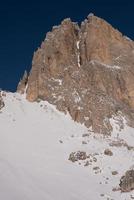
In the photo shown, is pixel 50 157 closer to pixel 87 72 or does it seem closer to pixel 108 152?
pixel 108 152

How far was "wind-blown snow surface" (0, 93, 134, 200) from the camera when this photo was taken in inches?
1285

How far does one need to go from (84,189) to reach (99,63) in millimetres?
24406

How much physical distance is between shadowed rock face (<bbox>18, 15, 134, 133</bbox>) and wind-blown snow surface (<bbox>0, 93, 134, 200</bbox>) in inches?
64.8

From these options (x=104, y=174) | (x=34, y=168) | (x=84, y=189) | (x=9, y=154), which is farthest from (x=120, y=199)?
(x=9, y=154)

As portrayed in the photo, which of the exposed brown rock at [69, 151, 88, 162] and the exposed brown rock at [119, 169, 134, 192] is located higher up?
the exposed brown rock at [69, 151, 88, 162]

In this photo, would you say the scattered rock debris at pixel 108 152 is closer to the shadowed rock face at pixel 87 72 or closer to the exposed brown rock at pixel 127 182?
the shadowed rock face at pixel 87 72

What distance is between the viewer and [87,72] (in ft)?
178

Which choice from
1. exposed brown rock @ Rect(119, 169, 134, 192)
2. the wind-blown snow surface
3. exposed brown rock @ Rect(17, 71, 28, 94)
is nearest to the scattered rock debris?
the wind-blown snow surface

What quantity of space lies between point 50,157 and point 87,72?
17.0 meters

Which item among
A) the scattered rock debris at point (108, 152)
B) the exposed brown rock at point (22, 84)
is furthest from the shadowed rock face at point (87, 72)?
the scattered rock debris at point (108, 152)

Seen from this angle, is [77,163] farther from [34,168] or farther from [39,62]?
[39,62]

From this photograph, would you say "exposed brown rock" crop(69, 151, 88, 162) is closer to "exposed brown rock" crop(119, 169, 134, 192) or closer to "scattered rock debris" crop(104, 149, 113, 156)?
"scattered rock debris" crop(104, 149, 113, 156)

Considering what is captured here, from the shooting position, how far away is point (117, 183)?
3500 cm

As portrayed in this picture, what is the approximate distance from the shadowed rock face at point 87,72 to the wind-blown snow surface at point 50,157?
165 centimetres
